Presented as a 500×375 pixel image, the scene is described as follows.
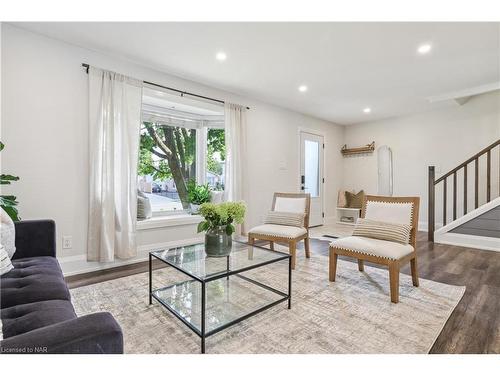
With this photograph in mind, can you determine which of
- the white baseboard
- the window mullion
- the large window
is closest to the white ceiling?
the large window

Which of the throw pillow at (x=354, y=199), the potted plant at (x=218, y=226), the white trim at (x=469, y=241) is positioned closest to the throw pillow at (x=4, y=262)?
the potted plant at (x=218, y=226)

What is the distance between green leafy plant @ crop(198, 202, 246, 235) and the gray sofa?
37.5 inches

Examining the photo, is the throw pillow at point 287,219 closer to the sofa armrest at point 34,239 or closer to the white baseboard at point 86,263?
the white baseboard at point 86,263

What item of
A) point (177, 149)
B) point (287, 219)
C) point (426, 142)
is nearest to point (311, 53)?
point (287, 219)

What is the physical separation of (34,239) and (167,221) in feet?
5.53

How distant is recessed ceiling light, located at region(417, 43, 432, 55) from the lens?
2.76 meters

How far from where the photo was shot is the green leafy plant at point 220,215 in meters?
2.06

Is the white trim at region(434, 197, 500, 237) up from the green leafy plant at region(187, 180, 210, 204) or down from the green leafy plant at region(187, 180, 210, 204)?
down

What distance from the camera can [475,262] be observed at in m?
3.31

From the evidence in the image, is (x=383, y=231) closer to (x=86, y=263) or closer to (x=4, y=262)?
(x=4, y=262)

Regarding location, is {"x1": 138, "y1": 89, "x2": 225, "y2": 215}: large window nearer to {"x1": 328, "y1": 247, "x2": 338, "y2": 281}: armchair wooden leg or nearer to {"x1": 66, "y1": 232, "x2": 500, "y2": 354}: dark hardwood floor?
{"x1": 66, "y1": 232, "x2": 500, "y2": 354}: dark hardwood floor

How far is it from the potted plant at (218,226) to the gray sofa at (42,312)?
940mm
